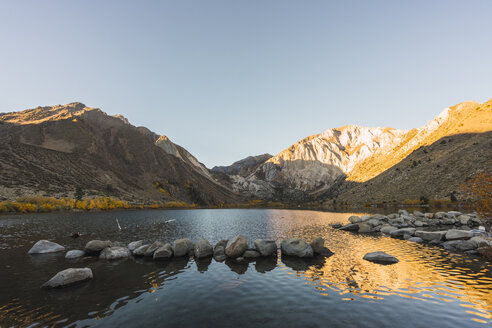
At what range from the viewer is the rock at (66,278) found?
57.6 feet

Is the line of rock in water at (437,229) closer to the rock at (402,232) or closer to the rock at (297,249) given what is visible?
the rock at (402,232)

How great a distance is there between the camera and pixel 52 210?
325 ft

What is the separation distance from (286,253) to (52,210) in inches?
4656

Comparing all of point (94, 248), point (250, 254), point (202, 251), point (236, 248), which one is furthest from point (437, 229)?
point (94, 248)

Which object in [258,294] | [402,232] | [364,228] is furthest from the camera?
[364,228]

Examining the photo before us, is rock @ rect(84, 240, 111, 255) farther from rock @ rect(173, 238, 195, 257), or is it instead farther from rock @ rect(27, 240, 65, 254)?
rock @ rect(173, 238, 195, 257)

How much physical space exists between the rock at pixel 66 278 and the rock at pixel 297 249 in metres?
21.5

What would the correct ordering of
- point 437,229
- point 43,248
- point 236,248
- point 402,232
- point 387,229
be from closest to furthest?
point 236,248 → point 43,248 → point 402,232 → point 437,229 → point 387,229

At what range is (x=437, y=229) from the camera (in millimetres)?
42938

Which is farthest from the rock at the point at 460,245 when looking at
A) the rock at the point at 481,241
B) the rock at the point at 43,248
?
the rock at the point at 43,248

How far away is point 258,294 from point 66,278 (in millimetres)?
15972

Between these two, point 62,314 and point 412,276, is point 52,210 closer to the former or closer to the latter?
point 62,314

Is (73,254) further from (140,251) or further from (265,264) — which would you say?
(265,264)

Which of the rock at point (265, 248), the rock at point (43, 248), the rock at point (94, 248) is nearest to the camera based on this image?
the rock at point (265, 248)
